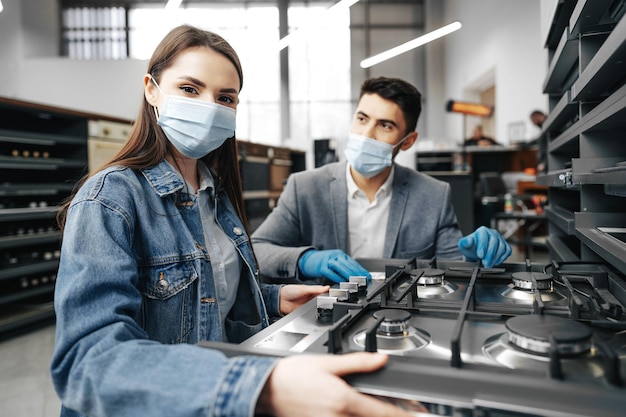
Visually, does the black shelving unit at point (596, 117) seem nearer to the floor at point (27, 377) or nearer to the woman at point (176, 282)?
the woman at point (176, 282)

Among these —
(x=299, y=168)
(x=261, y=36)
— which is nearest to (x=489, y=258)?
(x=299, y=168)

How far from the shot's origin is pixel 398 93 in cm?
187

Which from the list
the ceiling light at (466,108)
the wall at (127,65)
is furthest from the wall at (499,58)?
the ceiling light at (466,108)

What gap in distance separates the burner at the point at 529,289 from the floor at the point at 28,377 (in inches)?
80.4

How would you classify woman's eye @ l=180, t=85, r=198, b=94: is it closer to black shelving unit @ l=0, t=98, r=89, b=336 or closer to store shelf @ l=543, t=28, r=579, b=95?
store shelf @ l=543, t=28, r=579, b=95

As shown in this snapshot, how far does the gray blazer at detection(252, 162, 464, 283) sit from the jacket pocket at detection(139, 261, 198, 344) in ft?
2.45

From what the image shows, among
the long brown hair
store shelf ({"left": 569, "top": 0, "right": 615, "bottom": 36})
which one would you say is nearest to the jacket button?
the long brown hair

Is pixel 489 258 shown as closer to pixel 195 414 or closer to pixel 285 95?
pixel 195 414

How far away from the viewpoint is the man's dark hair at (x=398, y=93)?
1872 mm

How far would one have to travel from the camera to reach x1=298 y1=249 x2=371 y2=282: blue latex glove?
1205 mm

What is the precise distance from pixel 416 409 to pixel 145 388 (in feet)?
1.09

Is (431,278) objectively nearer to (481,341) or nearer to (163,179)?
(481,341)

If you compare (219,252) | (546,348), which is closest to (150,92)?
Answer: (219,252)

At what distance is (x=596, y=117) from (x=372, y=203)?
1.11m
